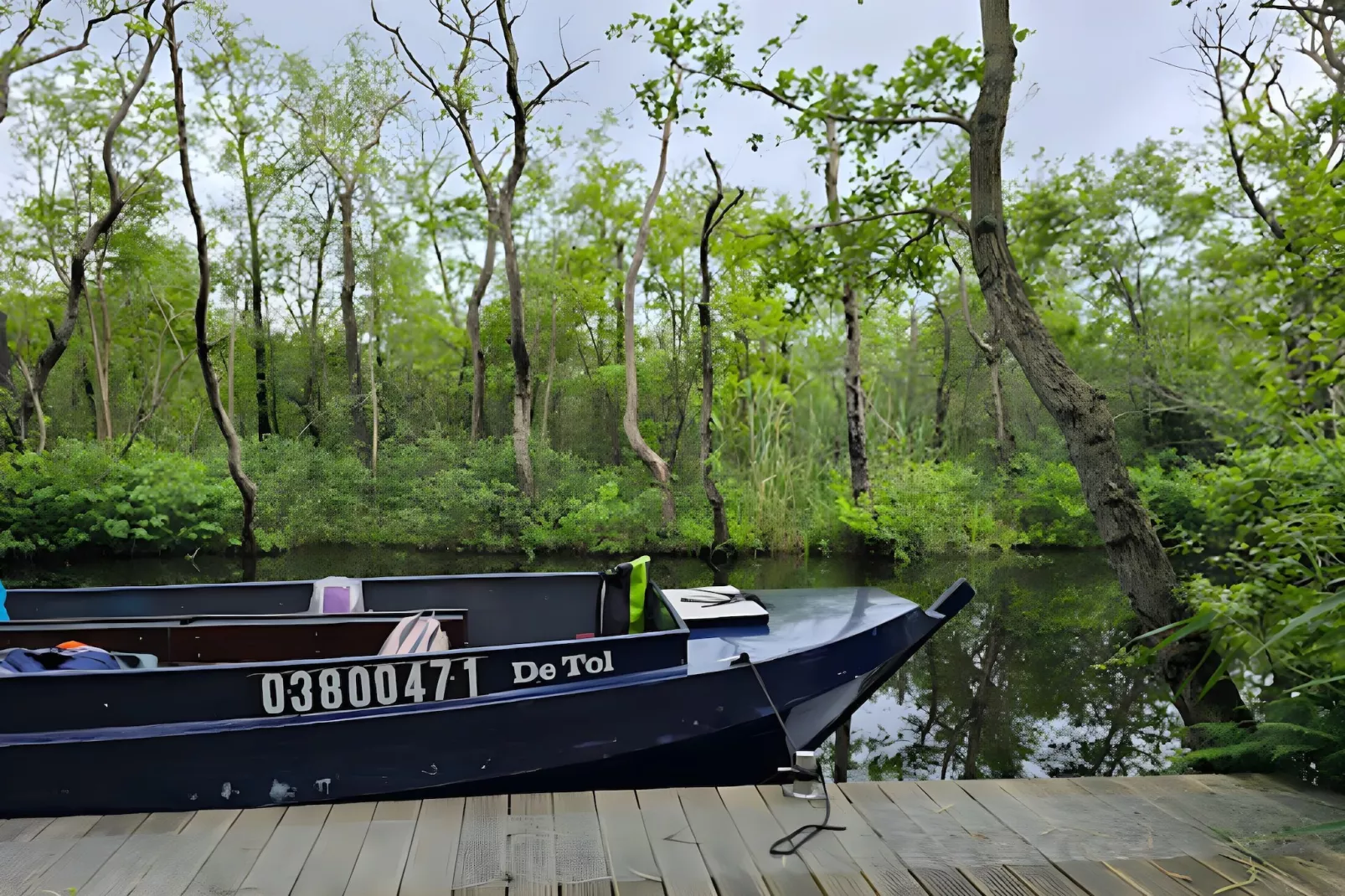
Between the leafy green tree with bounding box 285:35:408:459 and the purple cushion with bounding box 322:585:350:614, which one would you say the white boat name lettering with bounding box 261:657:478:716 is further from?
the leafy green tree with bounding box 285:35:408:459

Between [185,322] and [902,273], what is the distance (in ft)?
39.0

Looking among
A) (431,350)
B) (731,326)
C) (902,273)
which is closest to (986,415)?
(731,326)

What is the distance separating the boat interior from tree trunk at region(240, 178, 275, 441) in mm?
9632

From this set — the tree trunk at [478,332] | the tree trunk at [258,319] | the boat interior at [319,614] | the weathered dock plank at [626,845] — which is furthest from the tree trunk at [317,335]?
the weathered dock plank at [626,845]

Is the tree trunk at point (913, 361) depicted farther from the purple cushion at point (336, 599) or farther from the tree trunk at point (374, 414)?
the purple cushion at point (336, 599)

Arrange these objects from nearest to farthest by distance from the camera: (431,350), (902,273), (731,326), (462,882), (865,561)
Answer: (462,882), (902,273), (865,561), (731,326), (431,350)

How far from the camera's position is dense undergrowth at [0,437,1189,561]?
9.74m

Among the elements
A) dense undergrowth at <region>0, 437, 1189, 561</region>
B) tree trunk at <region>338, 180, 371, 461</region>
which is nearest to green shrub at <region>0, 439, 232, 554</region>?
dense undergrowth at <region>0, 437, 1189, 561</region>

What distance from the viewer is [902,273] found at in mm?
4695

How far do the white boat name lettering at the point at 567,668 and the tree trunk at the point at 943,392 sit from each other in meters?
10.5

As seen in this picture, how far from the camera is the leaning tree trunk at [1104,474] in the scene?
3.65 meters

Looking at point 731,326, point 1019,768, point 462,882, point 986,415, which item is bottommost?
point 1019,768

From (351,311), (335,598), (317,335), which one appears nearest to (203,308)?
(351,311)

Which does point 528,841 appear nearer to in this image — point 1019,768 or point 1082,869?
point 1082,869
